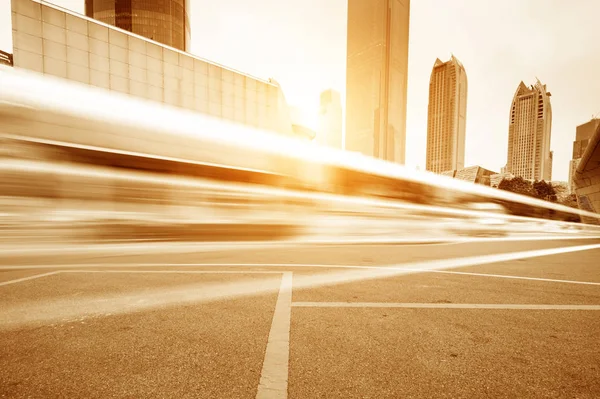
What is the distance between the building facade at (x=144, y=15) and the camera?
78.6 m

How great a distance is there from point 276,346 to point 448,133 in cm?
20297

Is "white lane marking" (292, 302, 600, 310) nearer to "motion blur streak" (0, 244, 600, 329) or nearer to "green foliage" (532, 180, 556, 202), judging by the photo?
"motion blur streak" (0, 244, 600, 329)

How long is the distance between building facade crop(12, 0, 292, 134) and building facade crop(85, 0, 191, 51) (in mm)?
75212

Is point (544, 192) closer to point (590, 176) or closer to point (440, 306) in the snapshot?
point (590, 176)

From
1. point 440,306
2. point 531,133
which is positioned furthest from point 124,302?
point 531,133

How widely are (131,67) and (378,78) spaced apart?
16992 centimetres

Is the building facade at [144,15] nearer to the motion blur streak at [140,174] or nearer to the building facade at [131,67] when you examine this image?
the building facade at [131,67]

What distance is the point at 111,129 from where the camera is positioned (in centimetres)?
222

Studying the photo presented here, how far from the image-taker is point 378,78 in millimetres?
163625

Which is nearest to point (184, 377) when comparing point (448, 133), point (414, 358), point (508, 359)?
point (414, 358)

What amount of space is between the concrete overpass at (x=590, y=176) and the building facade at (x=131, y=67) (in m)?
28.4

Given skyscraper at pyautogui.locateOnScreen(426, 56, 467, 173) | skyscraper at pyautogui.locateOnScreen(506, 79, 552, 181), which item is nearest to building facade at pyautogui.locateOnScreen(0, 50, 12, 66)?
skyscraper at pyautogui.locateOnScreen(426, 56, 467, 173)

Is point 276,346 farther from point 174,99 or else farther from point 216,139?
point 174,99

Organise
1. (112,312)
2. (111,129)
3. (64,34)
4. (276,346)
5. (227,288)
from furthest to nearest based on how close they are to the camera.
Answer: (64,34), (227,288), (112,312), (111,129), (276,346)
